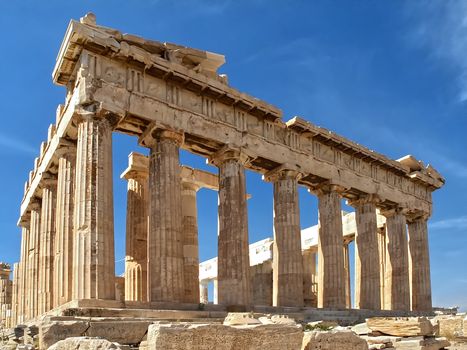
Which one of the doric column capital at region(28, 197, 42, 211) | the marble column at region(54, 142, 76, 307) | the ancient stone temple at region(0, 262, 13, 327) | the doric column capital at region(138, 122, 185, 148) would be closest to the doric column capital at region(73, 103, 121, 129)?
the doric column capital at region(138, 122, 185, 148)

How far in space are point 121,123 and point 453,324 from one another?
12561 mm

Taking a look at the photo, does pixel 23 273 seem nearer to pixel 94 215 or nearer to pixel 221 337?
pixel 94 215

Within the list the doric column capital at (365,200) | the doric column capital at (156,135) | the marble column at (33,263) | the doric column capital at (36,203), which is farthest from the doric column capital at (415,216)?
the marble column at (33,263)

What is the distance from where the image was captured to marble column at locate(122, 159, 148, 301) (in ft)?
81.1

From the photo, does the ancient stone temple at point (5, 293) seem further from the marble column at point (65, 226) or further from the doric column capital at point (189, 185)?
the marble column at point (65, 226)

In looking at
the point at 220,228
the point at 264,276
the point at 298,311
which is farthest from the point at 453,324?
the point at 264,276

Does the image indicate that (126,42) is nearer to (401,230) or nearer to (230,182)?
(230,182)

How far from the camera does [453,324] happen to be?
1933 cm

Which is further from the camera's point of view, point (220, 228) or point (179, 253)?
point (220, 228)

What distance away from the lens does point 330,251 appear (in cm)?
2788

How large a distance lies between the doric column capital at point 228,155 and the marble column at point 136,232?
3.53 metres

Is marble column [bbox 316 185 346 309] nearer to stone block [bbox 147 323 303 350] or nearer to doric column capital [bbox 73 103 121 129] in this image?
doric column capital [bbox 73 103 121 129]

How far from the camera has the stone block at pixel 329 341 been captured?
9805 mm

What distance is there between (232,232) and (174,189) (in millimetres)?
3112
